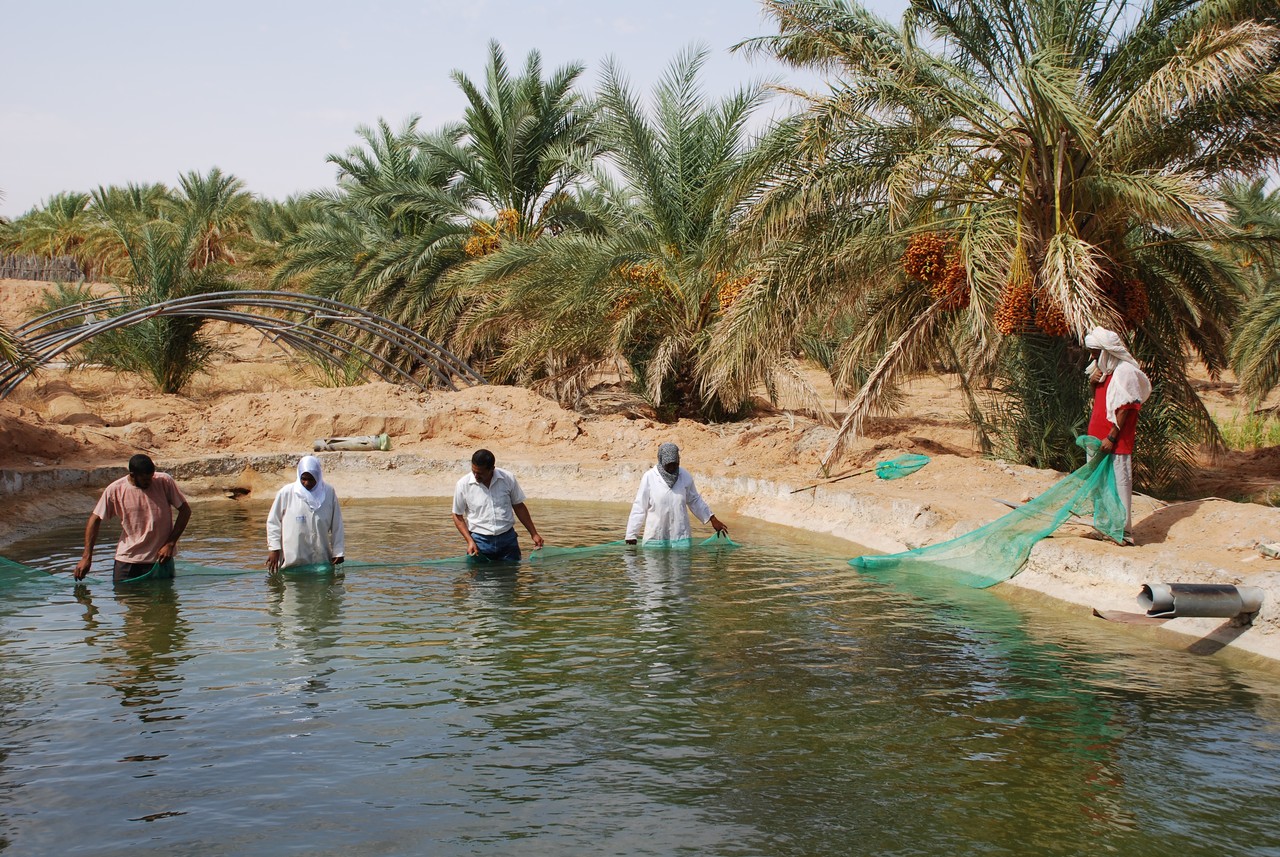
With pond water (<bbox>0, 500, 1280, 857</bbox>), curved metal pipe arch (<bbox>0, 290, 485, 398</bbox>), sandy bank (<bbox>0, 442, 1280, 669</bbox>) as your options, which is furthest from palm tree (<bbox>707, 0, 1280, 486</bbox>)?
curved metal pipe arch (<bbox>0, 290, 485, 398</bbox>)

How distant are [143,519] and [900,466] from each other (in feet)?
31.7

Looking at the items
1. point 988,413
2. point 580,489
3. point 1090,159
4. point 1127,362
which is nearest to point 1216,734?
point 1127,362

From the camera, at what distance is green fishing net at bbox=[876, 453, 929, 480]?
49.7ft

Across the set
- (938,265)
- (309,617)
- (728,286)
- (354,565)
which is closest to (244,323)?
(728,286)

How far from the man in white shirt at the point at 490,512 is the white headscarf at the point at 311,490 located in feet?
4.08

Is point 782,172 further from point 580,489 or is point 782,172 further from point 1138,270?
point 580,489

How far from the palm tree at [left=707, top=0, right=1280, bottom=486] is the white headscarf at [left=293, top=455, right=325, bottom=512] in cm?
696

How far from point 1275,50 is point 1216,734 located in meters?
9.24

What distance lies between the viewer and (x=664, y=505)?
37.3ft

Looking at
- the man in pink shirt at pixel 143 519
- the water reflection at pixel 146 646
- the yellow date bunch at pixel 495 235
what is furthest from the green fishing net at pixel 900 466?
the yellow date bunch at pixel 495 235

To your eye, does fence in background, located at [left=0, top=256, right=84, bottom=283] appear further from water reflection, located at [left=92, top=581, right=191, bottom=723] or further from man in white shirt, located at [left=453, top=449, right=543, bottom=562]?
man in white shirt, located at [left=453, top=449, right=543, bottom=562]

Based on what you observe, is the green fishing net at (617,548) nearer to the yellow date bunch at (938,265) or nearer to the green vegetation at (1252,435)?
the yellow date bunch at (938,265)

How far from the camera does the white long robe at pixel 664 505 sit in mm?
11336

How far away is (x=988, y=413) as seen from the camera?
1658 cm
